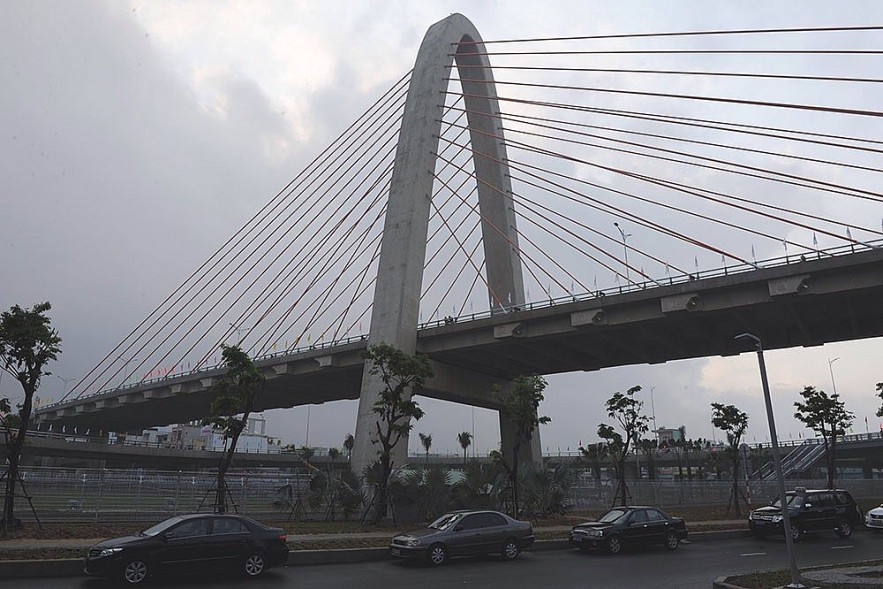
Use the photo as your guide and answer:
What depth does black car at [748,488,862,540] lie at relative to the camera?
78.3 feet

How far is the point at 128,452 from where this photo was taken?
72312 mm

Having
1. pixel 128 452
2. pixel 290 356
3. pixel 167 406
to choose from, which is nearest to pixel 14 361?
pixel 290 356

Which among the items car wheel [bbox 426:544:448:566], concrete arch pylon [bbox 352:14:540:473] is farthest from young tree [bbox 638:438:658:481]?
car wheel [bbox 426:544:448:566]

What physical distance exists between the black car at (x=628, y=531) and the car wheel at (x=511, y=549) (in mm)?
2678

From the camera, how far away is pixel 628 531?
66.7 ft

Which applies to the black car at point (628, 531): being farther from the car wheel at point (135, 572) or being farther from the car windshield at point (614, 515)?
the car wheel at point (135, 572)

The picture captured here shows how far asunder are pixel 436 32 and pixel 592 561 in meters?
32.5

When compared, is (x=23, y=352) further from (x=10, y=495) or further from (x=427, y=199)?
(x=427, y=199)

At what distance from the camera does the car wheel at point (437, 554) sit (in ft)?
55.6

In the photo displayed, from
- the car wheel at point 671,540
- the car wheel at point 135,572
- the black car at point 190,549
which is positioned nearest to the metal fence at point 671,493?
the car wheel at point 671,540

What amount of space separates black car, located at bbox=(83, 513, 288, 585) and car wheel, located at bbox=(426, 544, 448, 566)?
12.3 feet

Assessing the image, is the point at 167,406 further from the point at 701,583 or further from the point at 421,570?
the point at 701,583

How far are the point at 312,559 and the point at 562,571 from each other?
20.4 feet

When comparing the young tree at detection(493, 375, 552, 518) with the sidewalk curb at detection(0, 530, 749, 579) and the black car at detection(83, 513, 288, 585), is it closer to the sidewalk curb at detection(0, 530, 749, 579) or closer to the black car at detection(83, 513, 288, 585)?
the sidewalk curb at detection(0, 530, 749, 579)
